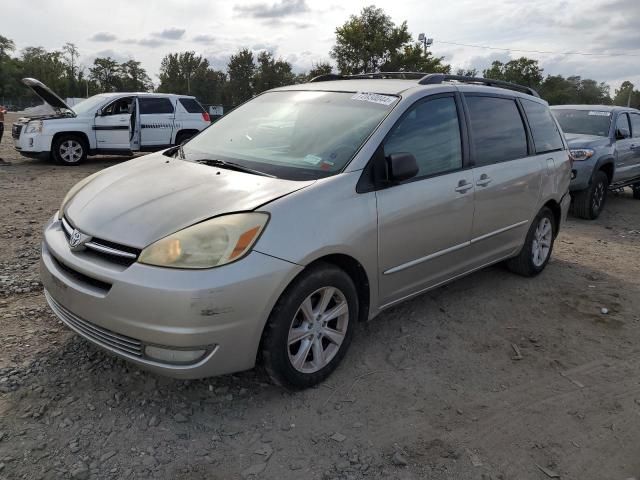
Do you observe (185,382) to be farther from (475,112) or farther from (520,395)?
(475,112)

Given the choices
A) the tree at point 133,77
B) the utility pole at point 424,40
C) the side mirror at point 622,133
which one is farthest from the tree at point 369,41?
the tree at point 133,77

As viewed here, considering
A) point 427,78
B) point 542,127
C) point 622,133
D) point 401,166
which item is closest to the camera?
point 401,166

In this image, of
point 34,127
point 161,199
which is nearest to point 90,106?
point 34,127

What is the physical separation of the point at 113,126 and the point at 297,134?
9.76 metres

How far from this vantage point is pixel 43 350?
318cm

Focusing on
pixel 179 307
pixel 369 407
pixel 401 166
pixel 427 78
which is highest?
pixel 427 78

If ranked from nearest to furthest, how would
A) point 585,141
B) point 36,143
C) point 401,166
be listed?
point 401,166, point 585,141, point 36,143

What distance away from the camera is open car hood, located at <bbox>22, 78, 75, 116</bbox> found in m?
10.2

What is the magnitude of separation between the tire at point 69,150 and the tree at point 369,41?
23.5 meters

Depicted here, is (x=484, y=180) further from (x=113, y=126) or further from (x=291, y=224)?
(x=113, y=126)

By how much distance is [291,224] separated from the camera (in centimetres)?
267

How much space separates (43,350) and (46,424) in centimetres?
74

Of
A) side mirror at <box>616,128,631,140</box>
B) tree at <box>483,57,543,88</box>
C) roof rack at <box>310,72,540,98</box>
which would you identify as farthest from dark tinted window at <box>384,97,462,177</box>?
tree at <box>483,57,543,88</box>

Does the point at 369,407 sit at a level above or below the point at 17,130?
below
